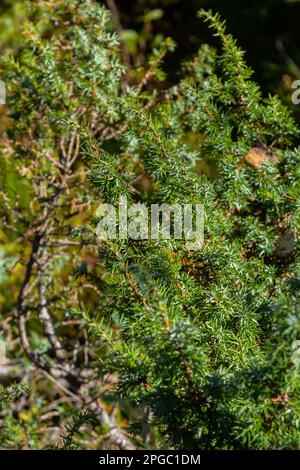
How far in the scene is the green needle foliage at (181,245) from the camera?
4.37 feet

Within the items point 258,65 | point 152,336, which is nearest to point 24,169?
point 152,336

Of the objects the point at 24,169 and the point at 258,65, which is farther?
the point at 258,65

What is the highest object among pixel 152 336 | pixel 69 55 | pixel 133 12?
pixel 133 12

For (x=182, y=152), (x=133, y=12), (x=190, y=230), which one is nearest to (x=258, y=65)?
(x=133, y=12)

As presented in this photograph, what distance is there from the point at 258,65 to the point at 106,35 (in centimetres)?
446

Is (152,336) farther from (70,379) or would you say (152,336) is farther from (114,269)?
(70,379)

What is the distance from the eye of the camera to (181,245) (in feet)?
5.52

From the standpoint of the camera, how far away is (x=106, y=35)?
2.73 meters

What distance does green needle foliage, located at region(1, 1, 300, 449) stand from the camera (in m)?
1.33

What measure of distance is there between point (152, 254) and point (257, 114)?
0.71m
